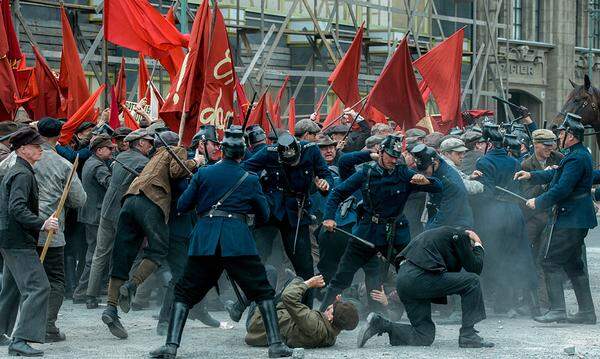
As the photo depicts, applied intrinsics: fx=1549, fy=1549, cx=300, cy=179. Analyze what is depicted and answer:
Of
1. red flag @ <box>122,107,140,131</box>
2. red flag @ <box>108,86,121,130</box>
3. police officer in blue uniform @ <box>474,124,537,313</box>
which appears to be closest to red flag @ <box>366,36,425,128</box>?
red flag @ <box>122,107,140,131</box>

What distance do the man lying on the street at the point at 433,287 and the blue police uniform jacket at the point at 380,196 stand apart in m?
1.05

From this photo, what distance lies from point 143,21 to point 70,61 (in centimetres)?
110

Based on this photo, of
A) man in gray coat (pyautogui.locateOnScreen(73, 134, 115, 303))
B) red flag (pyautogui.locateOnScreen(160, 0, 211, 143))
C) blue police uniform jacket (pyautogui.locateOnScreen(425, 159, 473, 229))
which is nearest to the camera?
blue police uniform jacket (pyautogui.locateOnScreen(425, 159, 473, 229))

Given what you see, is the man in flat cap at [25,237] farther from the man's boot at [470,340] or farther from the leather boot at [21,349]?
the man's boot at [470,340]

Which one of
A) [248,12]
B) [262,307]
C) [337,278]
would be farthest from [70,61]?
[248,12]

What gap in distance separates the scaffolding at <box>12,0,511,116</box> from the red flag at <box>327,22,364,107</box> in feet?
11.4

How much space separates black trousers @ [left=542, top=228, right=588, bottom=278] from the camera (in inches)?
563

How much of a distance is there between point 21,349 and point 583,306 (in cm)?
525

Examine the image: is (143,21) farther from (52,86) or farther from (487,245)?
(487,245)

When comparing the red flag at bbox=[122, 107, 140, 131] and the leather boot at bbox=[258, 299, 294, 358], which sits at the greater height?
the red flag at bbox=[122, 107, 140, 131]

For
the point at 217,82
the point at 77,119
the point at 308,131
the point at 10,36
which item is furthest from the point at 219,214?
the point at 10,36

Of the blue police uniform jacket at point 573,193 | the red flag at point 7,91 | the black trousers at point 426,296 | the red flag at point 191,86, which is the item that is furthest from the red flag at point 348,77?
the black trousers at point 426,296

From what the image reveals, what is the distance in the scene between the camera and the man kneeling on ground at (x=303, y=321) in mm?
12133

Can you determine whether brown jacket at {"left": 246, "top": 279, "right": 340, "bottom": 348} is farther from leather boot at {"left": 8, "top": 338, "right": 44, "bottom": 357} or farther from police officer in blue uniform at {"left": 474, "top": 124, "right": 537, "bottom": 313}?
police officer in blue uniform at {"left": 474, "top": 124, "right": 537, "bottom": 313}
